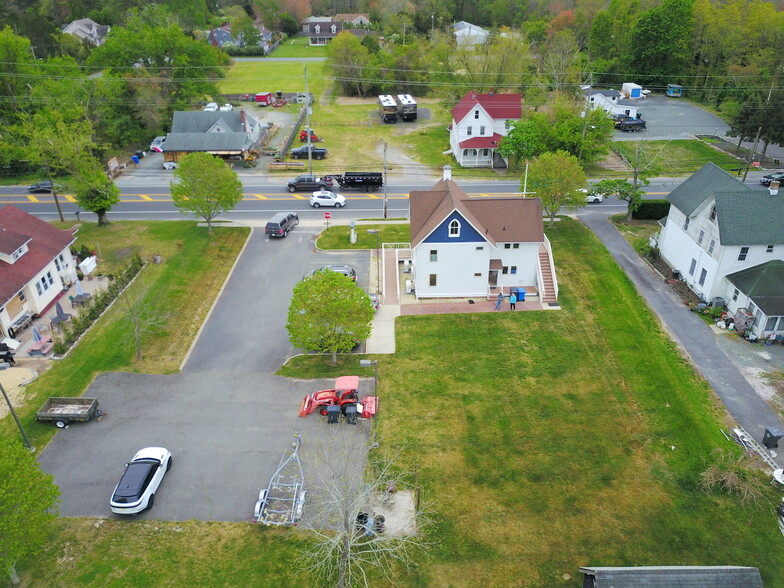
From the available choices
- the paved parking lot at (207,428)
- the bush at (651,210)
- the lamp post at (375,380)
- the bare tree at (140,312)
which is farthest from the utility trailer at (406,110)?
the lamp post at (375,380)

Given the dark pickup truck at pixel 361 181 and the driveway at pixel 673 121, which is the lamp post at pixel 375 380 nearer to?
the dark pickup truck at pixel 361 181

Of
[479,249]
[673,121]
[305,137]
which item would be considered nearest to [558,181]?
[479,249]

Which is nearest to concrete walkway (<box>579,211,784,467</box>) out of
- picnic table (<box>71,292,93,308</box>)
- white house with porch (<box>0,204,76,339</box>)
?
picnic table (<box>71,292,93,308</box>)

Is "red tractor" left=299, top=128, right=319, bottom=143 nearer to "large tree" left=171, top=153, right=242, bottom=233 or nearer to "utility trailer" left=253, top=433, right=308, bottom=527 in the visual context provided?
"large tree" left=171, top=153, right=242, bottom=233

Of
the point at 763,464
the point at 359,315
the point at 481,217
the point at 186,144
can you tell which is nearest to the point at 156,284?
the point at 359,315

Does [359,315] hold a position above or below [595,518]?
above

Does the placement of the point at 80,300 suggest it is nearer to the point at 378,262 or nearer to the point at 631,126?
the point at 378,262

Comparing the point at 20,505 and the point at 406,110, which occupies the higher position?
the point at 406,110

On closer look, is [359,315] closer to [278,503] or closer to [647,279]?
[278,503]
